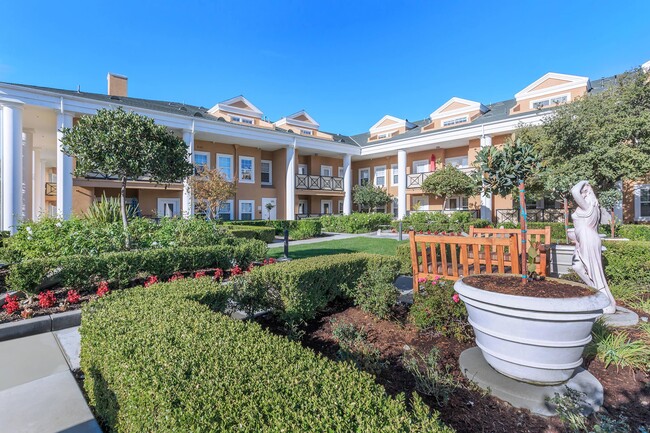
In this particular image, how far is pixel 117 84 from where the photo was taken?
2091 cm

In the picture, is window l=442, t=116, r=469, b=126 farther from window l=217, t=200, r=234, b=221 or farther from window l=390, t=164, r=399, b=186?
window l=217, t=200, r=234, b=221

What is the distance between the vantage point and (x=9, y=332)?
3.98 m

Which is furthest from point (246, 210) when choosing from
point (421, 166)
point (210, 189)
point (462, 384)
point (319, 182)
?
point (462, 384)

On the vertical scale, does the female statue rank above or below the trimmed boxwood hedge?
above

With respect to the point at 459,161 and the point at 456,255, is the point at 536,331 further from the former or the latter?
the point at 459,161

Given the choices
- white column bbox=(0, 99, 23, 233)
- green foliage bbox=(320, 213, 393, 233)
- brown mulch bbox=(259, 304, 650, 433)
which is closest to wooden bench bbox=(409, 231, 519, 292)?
brown mulch bbox=(259, 304, 650, 433)

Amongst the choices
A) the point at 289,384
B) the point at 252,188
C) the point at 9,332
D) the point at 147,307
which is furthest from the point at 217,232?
the point at 252,188

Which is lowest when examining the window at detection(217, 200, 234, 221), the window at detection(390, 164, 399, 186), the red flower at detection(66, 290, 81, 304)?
the red flower at detection(66, 290, 81, 304)

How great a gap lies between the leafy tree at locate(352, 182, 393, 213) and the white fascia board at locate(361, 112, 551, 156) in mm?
3018

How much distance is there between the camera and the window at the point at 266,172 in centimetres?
2555

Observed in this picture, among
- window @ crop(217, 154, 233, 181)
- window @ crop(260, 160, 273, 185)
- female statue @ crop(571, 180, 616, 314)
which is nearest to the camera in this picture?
female statue @ crop(571, 180, 616, 314)

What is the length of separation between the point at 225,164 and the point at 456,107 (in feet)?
59.6

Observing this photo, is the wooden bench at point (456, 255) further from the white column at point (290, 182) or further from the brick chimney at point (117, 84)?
the brick chimney at point (117, 84)

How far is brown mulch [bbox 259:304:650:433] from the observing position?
2289mm
